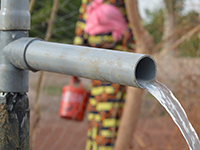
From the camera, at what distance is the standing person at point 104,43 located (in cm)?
214

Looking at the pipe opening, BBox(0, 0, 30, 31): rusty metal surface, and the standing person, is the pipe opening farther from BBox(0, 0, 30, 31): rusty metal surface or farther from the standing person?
the standing person

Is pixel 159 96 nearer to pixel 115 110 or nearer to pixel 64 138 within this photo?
pixel 115 110

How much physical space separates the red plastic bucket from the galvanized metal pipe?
1.54 metres

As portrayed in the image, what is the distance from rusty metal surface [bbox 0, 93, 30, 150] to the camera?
0.76 meters

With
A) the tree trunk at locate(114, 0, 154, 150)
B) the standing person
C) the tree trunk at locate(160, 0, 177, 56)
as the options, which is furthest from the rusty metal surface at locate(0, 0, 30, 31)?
the tree trunk at locate(160, 0, 177, 56)

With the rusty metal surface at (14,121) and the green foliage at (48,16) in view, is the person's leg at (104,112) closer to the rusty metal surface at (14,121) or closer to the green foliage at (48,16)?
the rusty metal surface at (14,121)

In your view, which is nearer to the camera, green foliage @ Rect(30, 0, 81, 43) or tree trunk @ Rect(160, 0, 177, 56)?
tree trunk @ Rect(160, 0, 177, 56)

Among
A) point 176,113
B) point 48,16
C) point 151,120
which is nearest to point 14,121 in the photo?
point 176,113

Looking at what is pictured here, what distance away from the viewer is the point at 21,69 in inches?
31.1

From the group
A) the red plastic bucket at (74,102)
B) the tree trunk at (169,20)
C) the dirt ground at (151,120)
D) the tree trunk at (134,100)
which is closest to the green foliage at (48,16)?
the dirt ground at (151,120)

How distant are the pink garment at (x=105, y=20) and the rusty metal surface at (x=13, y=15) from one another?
1.36 meters

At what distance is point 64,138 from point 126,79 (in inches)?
137

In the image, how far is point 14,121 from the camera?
30.4 inches

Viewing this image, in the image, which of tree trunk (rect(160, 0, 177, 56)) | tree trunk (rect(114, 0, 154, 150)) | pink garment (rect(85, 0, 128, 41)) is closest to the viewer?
tree trunk (rect(114, 0, 154, 150))
